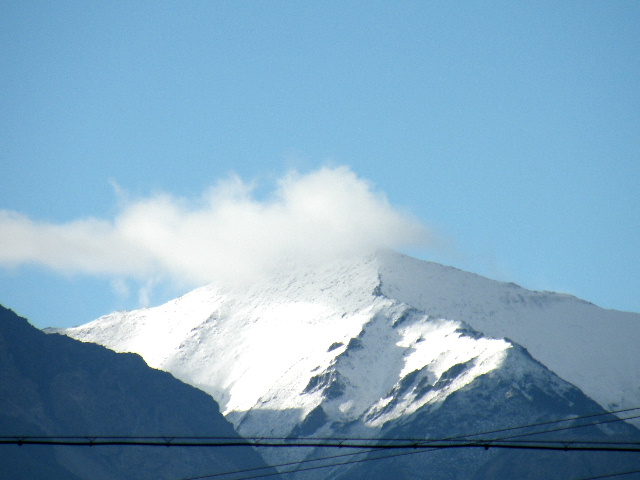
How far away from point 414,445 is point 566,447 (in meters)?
5.21

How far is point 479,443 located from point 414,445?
7.30ft

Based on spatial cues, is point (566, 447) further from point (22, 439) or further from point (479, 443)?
point (22, 439)

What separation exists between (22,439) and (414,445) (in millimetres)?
12819

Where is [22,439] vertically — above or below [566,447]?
above

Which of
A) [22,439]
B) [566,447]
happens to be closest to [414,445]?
[566,447]

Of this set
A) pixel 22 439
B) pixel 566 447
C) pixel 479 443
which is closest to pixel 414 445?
pixel 479 443

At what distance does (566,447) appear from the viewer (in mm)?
35531

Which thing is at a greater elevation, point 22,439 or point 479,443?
point 22,439

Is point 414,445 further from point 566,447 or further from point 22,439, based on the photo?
point 22,439

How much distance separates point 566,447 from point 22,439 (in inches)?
707

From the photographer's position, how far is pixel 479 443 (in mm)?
35125

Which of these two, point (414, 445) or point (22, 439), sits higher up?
point (22, 439)

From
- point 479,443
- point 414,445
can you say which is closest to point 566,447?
point 479,443

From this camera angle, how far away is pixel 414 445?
114 feet
